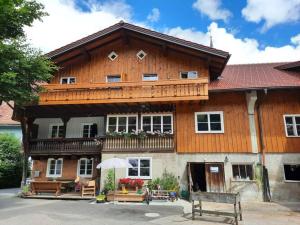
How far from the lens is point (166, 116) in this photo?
19062 mm

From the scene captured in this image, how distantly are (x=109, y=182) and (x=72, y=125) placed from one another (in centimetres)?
648

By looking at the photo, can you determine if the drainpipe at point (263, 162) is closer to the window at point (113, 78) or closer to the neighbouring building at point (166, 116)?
the neighbouring building at point (166, 116)

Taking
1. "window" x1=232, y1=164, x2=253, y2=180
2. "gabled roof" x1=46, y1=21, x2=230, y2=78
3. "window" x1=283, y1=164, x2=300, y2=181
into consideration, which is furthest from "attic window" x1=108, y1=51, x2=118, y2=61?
"window" x1=283, y1=164, x2=300, y2=181

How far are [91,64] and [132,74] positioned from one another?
3.60m

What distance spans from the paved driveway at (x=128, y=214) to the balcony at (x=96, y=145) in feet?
13.0

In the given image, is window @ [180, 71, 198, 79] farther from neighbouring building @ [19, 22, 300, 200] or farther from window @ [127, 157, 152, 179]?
window @ [127, 157, 152, 179]

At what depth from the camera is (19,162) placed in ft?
86.9

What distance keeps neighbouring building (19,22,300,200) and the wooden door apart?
0.21 feet

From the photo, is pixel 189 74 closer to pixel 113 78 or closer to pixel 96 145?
pixel 113 78

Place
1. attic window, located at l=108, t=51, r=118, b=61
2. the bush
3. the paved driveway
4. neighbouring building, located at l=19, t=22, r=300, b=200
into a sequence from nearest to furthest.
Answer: the paved driveway, neighbouring building, located at l=19, t=22, r=300, b=200, attic window, located at l=108, t=51, r=118, b=61, the bush

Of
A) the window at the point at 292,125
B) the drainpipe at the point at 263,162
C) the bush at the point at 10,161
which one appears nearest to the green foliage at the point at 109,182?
the drainpipe at the point at 263,162

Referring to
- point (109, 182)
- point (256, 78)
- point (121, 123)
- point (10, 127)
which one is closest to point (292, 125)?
point (256, 78)

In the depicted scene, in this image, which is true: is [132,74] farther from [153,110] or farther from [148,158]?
[148,158]

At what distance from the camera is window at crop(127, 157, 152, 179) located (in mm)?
17578
